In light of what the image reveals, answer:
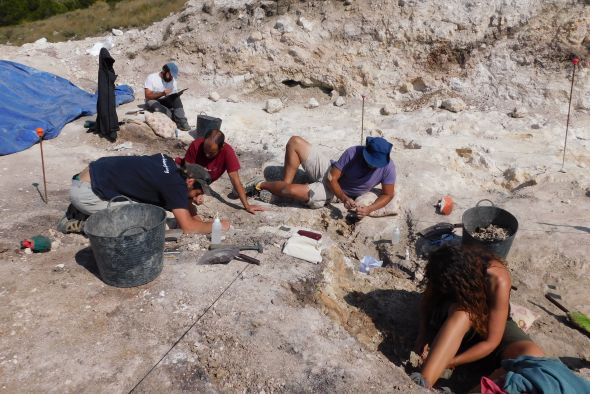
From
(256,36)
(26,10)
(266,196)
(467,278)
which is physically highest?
(26,10)

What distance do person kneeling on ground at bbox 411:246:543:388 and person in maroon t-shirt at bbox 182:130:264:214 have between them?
2798 millimetres

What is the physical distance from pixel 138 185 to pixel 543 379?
11.7ft

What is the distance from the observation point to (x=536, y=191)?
20.1ft

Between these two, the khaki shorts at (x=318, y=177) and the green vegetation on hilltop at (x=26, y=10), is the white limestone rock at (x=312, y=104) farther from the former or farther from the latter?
the green vegetation on hilltop at (x=26, y=10)

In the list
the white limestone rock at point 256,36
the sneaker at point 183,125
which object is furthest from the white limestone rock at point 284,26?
the sneaker at point 183,125

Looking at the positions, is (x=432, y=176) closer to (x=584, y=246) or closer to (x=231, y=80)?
(x=584, y=246)

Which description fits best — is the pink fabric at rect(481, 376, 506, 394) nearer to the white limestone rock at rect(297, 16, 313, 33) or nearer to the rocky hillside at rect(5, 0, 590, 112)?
the rocky hillside at rect(5, 0, 590, 112)

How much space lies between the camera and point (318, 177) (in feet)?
20.5

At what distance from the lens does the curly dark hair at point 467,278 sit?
3.28 m

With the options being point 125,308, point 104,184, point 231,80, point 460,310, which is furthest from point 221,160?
point 231,80

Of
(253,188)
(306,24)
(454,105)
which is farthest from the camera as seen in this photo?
(306,24)

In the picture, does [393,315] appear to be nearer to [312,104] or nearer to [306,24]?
[312,104]

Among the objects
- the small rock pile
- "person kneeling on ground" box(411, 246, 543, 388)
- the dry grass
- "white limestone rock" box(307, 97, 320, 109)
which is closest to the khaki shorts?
the small rock pile

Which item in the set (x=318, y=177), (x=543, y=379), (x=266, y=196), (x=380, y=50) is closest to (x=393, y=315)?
(x=543, y=379)
